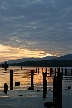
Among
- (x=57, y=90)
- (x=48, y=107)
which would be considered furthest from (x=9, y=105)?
(x=57, y=90)

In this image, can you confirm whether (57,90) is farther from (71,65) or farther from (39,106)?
(71,65)

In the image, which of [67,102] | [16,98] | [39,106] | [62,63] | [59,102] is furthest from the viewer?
[62,63]

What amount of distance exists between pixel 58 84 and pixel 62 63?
173767mm

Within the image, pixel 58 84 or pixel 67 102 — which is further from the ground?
pixel 58 84

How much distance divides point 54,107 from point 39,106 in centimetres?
201

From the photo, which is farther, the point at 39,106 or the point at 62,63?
the point at 62,63

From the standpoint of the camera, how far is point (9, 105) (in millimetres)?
25766

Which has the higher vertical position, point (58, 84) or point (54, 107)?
point (58, 84)

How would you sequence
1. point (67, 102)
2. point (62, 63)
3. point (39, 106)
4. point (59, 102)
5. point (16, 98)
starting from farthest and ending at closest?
point (62, 63) → point (16, 98) → point (67, 102) → point (39, 106) → point (59, 102)

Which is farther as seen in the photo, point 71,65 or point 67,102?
point 71,65

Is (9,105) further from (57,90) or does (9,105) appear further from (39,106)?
(57,90)

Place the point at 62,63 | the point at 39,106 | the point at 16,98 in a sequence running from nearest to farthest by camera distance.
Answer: the point at 39,106 → the point at 16,98 → the point at 62,63

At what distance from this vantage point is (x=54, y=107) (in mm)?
23156

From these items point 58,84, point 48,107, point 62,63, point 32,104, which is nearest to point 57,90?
point 58,84
